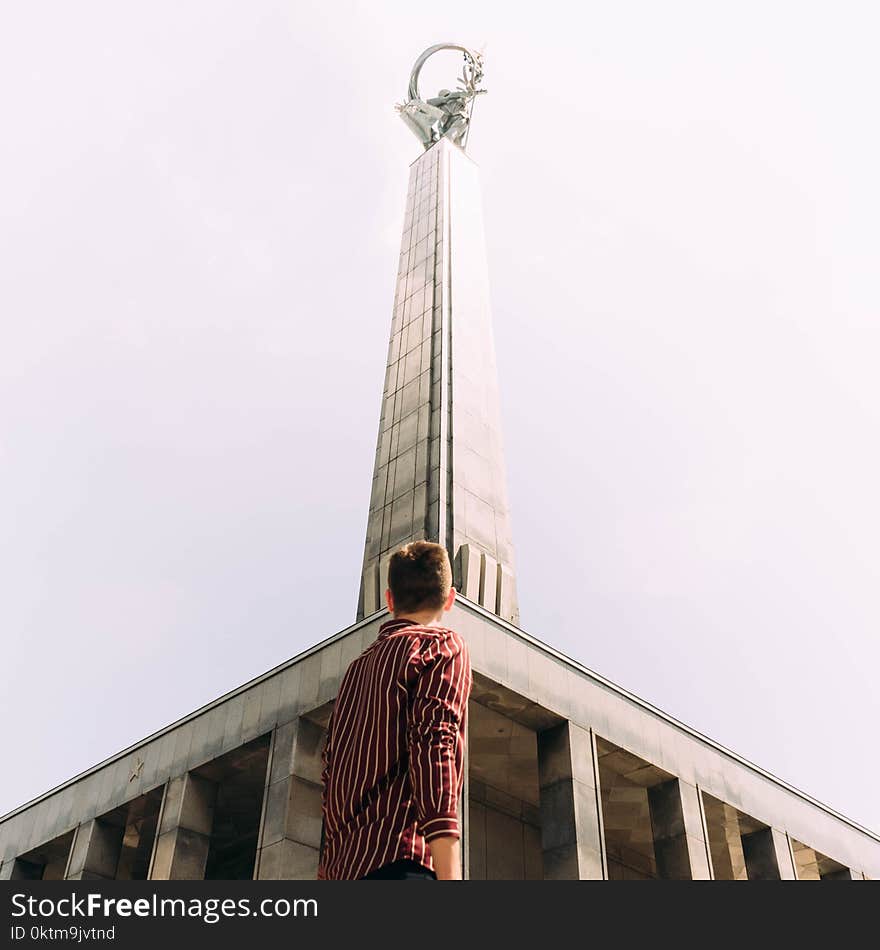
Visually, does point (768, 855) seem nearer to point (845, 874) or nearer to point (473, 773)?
point (845, 874)

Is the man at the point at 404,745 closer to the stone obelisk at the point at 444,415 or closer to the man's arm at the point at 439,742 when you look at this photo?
the man's arm at the point at 439,742

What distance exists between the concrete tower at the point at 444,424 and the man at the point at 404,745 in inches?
697

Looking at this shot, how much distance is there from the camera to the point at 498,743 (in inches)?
793

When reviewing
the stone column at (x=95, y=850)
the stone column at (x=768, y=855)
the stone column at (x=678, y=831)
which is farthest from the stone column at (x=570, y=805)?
the stone column at (x=95, y=850)

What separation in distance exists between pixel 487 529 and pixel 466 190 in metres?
19.7

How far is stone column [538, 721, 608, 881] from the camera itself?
57.8ft

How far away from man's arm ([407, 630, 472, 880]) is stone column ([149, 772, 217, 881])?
16.6 m

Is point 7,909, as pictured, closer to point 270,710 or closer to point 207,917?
point 207,917

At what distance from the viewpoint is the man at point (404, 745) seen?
12.8ft

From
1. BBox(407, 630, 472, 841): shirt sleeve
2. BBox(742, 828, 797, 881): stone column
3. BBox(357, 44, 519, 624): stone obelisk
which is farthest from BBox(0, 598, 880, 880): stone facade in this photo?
BBox(407, 630, 472, 841): shirt sleeve

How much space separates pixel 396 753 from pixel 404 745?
0.05 meters

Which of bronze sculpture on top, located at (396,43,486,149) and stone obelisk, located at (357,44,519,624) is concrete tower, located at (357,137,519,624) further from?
bronze sculpture on top, located at (396,43,486,149)

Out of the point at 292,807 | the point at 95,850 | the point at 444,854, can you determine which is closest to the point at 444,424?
the point at 292,807

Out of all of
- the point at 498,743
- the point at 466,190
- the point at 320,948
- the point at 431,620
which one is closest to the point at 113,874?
the point at 498,743
